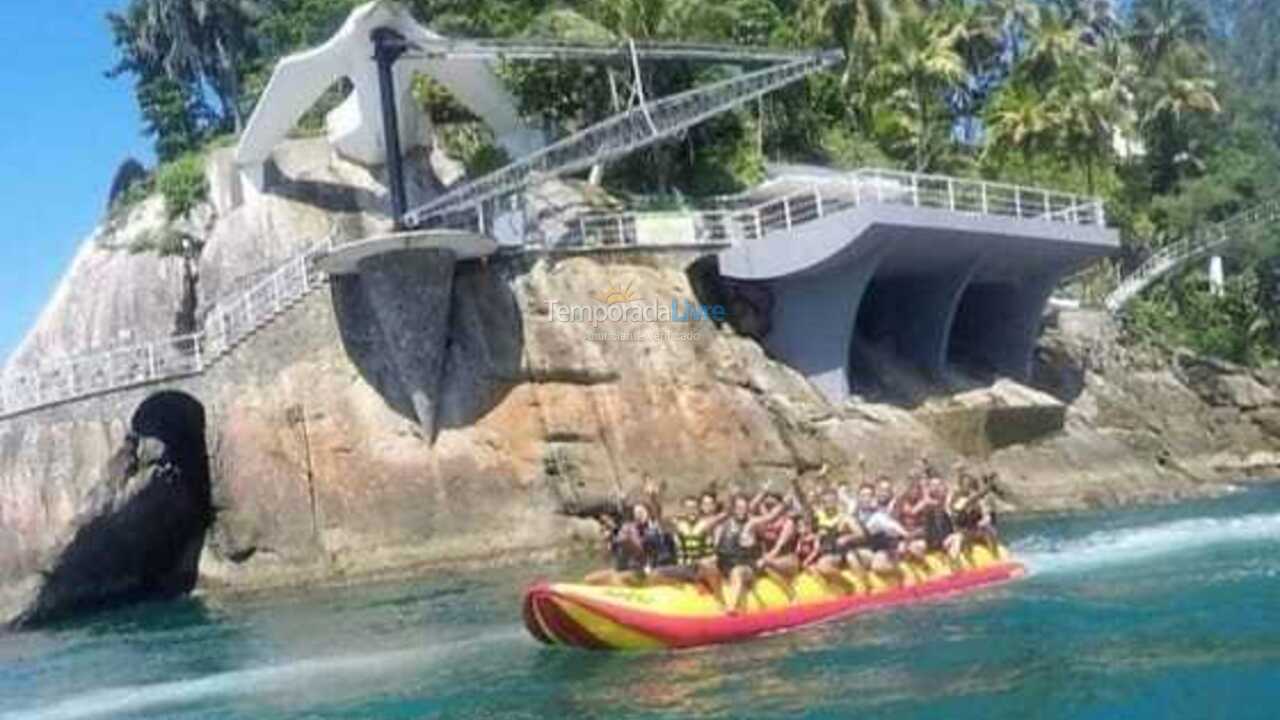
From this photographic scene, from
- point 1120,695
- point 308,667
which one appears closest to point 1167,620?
point 1120,695

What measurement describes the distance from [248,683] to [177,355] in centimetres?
1755

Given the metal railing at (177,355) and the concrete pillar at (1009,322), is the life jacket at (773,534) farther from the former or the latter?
the concrete pillar at (1009,322)

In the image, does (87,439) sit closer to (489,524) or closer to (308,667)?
(489,524)

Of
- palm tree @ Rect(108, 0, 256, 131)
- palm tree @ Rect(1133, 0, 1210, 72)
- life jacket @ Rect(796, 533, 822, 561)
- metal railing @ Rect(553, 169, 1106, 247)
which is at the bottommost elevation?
life jacket @ Rect(796, 533, 822, 561)

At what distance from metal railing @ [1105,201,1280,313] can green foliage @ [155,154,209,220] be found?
1061 inches

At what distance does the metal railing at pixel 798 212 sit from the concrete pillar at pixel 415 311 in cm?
333

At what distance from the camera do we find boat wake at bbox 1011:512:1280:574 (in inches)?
1114

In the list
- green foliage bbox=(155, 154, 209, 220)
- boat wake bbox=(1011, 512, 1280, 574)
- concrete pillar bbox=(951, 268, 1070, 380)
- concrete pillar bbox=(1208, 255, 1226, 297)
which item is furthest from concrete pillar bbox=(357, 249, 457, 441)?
concrete pillar bbox=(1208, 255, 1226, 297)

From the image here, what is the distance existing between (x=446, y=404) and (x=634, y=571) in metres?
17.0

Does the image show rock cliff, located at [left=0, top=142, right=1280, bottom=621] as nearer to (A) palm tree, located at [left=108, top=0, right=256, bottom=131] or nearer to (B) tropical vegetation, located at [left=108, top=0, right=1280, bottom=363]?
(B) tropical vegetation, located at [left=108, top=0, right=1280, bottom=363]

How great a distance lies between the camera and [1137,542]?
101 ft

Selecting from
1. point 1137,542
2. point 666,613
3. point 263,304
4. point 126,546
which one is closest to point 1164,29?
point 263,304

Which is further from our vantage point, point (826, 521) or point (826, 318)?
point (826, 318)

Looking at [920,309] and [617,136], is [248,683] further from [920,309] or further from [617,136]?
[920,309]
